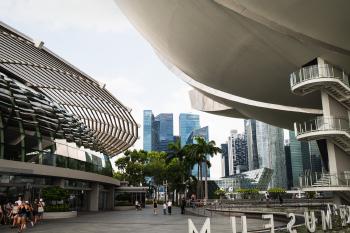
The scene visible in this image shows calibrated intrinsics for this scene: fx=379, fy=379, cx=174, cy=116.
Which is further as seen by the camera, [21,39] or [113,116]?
[113,116]

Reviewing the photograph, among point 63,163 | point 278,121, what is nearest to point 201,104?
point 278,121

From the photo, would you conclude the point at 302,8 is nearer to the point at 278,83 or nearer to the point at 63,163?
the point at 278,83

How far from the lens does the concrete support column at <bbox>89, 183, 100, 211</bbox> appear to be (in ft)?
153

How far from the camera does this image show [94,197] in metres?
47.0

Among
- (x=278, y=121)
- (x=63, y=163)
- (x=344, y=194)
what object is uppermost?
(x=278, y=121)

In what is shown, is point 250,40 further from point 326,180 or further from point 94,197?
point 94,197

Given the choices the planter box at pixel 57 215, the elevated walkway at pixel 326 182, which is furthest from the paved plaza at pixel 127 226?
the elevated walkway at pixel 326 182

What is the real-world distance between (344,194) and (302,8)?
1389 cm

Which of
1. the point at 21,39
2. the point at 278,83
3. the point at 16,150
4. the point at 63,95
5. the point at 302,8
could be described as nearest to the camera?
the point at 302,8

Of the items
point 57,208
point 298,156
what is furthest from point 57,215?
point 298,156

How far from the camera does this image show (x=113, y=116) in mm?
52031

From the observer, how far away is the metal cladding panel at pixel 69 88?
30.4 meters

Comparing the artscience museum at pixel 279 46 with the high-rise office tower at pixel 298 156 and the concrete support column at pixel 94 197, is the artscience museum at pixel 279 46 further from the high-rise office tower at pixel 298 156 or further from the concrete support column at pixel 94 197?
the high-rise office tower at pixel 298 156

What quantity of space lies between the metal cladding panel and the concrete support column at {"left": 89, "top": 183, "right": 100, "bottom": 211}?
5.66m
